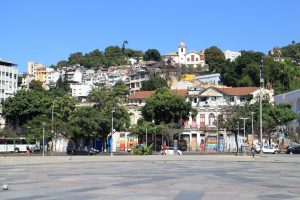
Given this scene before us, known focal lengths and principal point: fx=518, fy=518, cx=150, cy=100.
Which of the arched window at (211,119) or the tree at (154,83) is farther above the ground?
the tree at (154,83)

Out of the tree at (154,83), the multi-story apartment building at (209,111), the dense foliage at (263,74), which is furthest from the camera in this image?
the tree at (154,83)

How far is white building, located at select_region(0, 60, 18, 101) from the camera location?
129 metres

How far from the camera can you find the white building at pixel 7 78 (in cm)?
12862

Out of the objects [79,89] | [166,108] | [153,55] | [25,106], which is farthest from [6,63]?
[153,55]

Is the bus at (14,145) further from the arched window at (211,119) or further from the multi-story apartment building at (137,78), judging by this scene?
the multi-story apartment building at (137,78)

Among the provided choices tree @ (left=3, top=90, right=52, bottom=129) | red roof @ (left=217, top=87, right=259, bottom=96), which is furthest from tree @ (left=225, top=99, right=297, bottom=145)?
tree @ (left=3, top=90, right=52, bottom=129)

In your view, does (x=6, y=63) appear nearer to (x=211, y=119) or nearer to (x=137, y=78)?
(x=137, y=78)

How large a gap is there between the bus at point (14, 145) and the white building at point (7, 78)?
4500 cm

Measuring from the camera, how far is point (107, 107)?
261 ft

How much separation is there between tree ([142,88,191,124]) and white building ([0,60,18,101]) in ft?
160

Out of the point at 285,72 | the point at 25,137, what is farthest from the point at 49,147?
the point at 285,72

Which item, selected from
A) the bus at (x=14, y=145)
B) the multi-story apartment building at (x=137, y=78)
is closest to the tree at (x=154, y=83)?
the multi-story apartment building at (x=137, y=78)

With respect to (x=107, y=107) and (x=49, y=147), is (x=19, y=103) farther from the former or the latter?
(x=107, y=107)

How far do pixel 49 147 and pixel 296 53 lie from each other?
132 m
